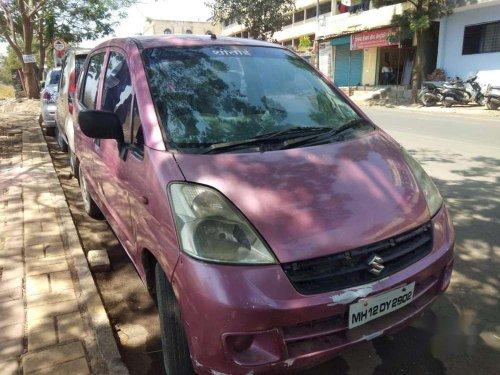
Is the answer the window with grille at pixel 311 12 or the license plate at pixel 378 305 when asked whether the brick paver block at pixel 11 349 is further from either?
the window with grille at pixel 311 12

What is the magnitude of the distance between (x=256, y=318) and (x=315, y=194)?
65 cm

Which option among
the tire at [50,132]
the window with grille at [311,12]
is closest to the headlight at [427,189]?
the tire at [50,132]

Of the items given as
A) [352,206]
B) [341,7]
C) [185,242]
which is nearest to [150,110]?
[185,242]

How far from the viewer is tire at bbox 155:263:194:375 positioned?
6.90ft

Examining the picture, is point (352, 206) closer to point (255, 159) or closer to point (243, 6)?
point (255, 159)

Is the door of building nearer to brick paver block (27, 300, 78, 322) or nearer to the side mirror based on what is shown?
the side mirror

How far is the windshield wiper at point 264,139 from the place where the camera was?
237cm

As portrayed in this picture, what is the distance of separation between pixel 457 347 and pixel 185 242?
5.85 feet

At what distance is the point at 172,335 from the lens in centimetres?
213

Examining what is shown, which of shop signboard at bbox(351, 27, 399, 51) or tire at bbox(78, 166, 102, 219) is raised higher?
shop signboard at bbox(351, 27, 399, 51)

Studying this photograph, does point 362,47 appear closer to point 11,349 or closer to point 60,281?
point 60,281

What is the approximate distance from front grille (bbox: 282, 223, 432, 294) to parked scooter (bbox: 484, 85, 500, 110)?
14.7 m

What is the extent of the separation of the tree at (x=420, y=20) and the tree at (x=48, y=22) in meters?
12.4

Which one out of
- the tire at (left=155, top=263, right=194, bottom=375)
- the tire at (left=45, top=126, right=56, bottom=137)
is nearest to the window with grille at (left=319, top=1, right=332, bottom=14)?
the tire at (left=45, top=126, right=56, bottom=137)
